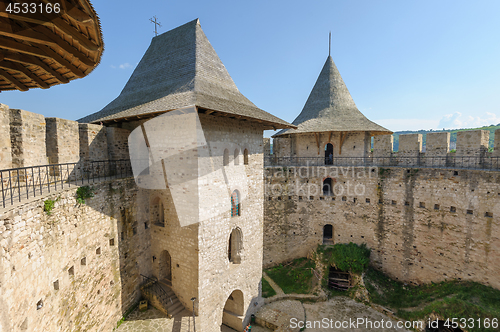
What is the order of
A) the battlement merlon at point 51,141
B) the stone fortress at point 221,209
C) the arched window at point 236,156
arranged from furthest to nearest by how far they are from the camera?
the arched window at point 236,156 < the battlement merlon at point 51,141 < the stone fortress at point 221,209

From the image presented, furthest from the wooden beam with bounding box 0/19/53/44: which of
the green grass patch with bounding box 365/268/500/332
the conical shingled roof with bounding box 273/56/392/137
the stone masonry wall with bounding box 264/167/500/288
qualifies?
the green grass patch with bounding box 365/268/500/332

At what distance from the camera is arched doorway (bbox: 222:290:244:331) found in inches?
392

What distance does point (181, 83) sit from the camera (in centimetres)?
847

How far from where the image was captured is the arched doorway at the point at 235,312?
9953mm

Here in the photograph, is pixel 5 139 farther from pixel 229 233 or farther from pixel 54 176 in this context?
pixel 229 233

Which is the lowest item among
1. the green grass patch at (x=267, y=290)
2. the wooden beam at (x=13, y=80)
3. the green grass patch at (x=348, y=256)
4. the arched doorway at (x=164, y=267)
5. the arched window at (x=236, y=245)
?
the green grass patch at (x=267, y=290)

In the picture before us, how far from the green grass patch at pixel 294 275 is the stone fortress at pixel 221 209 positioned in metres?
0.62

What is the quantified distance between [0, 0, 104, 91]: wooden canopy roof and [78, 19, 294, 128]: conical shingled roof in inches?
82.1

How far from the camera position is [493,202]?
10078mm

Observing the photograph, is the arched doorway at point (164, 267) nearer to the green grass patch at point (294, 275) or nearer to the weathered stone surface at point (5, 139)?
the weathered stone surface at point (5, 139)

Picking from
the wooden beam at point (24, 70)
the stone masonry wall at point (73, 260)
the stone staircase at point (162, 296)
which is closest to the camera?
the stone masonry wall at point (73, 260)

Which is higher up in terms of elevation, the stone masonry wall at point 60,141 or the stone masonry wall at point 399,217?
the stone masonry wall at point 60,141

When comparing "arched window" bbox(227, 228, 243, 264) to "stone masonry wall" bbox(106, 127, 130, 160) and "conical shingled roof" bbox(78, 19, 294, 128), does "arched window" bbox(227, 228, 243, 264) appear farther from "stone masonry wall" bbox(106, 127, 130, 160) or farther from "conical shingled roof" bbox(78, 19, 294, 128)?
"stone masonry wall" bbox(106, 127, 130, 160)

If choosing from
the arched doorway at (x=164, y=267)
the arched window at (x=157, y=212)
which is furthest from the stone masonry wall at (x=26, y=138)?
the arched doorway at (x=164, y=267)
